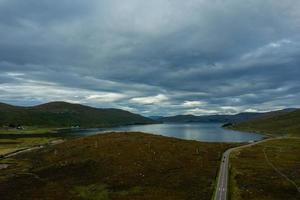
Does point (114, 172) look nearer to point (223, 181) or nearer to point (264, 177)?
point (223, 181)

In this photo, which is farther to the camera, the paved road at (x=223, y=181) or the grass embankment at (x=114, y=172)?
the grass embankment at (x=114, y=172)

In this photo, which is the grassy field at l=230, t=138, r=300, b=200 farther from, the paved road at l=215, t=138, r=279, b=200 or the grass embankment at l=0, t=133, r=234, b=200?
the grass embankment at l=0, t=133, r=234, b=200

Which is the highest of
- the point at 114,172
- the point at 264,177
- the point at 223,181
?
the point at 264,177

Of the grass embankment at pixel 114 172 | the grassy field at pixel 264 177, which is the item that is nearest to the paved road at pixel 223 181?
the grassy field at pixel 264 177

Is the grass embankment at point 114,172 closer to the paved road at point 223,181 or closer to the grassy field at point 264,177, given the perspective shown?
the paved road at point 223,181

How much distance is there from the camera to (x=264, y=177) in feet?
299

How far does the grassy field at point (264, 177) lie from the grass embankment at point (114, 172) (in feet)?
23.5

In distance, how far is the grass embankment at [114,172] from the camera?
262 ft

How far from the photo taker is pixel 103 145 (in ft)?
504

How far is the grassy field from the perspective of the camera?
73312 millimetres

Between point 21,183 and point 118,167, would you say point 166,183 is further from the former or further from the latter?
point 21,183

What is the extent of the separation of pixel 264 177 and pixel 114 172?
46.0 metres

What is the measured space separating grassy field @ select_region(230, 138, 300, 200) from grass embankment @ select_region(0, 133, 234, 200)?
7.17 metres

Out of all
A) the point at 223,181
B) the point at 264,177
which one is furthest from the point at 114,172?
the point at 264,177
